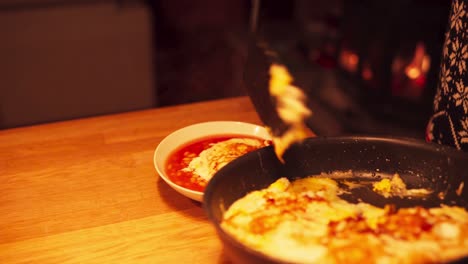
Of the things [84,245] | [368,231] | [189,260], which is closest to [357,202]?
[368,231]

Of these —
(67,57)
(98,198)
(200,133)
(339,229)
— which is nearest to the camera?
(339,229)

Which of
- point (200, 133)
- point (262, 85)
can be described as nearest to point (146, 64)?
point (200, 133)

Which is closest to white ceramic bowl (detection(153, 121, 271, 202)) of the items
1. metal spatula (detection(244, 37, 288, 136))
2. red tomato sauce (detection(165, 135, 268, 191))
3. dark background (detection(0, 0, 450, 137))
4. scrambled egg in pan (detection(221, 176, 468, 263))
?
red tomato sauce (detection(165, 135, 268, 191))

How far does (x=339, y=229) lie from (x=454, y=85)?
2.02 feet

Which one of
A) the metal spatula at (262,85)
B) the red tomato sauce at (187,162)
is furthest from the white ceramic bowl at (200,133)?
the metal spatula at (262,85)

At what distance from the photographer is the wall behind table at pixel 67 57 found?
3.08m

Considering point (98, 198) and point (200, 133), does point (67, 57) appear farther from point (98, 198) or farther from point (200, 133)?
point (98, 198)

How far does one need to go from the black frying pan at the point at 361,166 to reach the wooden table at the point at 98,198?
0.57ft

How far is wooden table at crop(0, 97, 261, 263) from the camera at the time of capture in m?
1.14

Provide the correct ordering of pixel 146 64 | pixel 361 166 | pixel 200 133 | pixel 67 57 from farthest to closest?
pixel 146 64 → pixel 67 57 → pixel 200 133 → pixel 361 166

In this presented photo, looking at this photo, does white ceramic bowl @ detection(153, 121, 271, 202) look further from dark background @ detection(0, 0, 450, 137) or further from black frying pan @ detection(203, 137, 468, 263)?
dark background @ detection(0, 0, 450, 137)

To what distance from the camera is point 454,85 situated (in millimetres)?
1347

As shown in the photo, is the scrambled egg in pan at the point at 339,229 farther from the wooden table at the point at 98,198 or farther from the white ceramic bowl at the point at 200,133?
the white ceramic bowl at the point at 200,133

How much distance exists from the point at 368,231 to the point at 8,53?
2.72 metres
